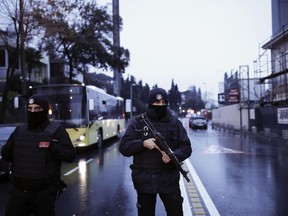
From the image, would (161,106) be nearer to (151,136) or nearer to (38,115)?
(151,136)

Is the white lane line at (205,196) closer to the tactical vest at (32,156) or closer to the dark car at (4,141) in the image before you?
the tactical vest at (32,156)

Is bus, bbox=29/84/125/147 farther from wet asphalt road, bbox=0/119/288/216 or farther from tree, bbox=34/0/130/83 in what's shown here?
tree, bbox=34/0/130/83

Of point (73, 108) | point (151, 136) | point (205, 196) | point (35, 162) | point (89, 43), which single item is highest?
point (89, 43)

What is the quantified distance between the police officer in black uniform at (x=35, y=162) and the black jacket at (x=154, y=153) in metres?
0.67

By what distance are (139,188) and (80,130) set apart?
12068 millimetres

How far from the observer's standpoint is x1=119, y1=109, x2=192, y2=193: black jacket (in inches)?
155

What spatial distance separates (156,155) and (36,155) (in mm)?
1199

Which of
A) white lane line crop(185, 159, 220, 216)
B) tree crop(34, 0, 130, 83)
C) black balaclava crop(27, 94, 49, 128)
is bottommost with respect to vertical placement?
white lane line crop(185, 159, 220, 216)

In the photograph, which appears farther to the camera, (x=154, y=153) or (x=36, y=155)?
(x=154, y=153)

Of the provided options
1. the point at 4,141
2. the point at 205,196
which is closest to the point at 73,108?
the point at 4,141

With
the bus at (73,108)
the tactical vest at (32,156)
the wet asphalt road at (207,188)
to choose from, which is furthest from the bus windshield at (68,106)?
the tactical vest at (32,156)

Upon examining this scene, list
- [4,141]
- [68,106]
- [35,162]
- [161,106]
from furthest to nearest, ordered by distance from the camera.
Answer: [68,106]
[4,141]
[161,106]
[35,162]

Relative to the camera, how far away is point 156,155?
3.93 metres

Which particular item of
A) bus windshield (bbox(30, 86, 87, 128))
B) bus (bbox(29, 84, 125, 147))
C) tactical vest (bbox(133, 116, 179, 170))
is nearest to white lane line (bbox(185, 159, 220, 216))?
tactical vest (bbox(133, 116, 179, 170))
